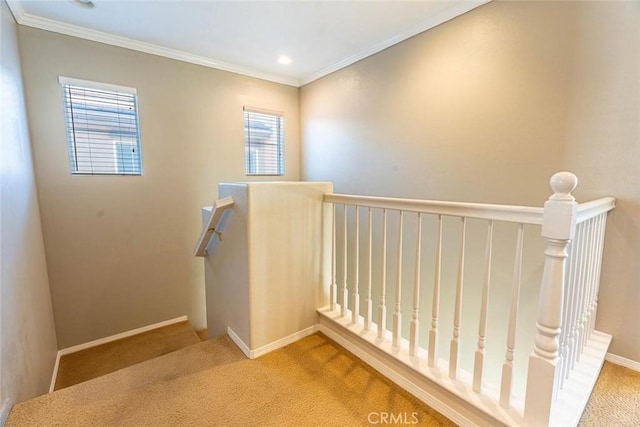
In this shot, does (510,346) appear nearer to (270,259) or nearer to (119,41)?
(270,259)

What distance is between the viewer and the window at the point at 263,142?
12.3 ft

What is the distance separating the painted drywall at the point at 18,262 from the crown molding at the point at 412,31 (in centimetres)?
276

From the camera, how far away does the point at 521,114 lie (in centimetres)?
204

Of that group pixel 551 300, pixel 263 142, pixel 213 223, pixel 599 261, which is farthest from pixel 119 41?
pixel 599 261

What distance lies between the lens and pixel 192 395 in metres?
1.56

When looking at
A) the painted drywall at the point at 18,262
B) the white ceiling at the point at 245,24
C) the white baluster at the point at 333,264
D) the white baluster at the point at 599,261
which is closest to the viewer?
the painted drywall at the point at 18,262

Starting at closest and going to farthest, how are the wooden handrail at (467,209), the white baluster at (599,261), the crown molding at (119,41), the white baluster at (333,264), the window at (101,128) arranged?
the wooden handrail at (467,209) < the white baluster at (599,261) < the white baluster at (333,264) < the crown molding at (119,41) < the window at (101,128)

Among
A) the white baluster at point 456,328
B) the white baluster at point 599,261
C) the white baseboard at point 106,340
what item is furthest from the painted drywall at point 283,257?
the white baseboard at point 106,340

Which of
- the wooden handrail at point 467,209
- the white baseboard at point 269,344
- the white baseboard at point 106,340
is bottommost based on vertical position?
the white baseboard at point 106,340

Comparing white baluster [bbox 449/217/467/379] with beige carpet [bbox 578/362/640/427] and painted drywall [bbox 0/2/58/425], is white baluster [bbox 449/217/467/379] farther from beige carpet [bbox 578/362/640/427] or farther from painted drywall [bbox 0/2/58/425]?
painted drywall [bbox 0/2/58/425]

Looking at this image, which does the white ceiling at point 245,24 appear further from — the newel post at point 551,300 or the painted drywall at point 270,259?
the newel post at point 551,300

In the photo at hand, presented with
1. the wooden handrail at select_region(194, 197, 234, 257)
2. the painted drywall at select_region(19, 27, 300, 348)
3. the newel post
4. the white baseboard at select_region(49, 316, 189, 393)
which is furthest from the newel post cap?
the white baseboard at select_region(49, 316, 189, 393)

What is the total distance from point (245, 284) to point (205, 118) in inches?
90.5

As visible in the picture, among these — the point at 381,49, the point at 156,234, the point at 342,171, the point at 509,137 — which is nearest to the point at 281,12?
the point at 381,49
